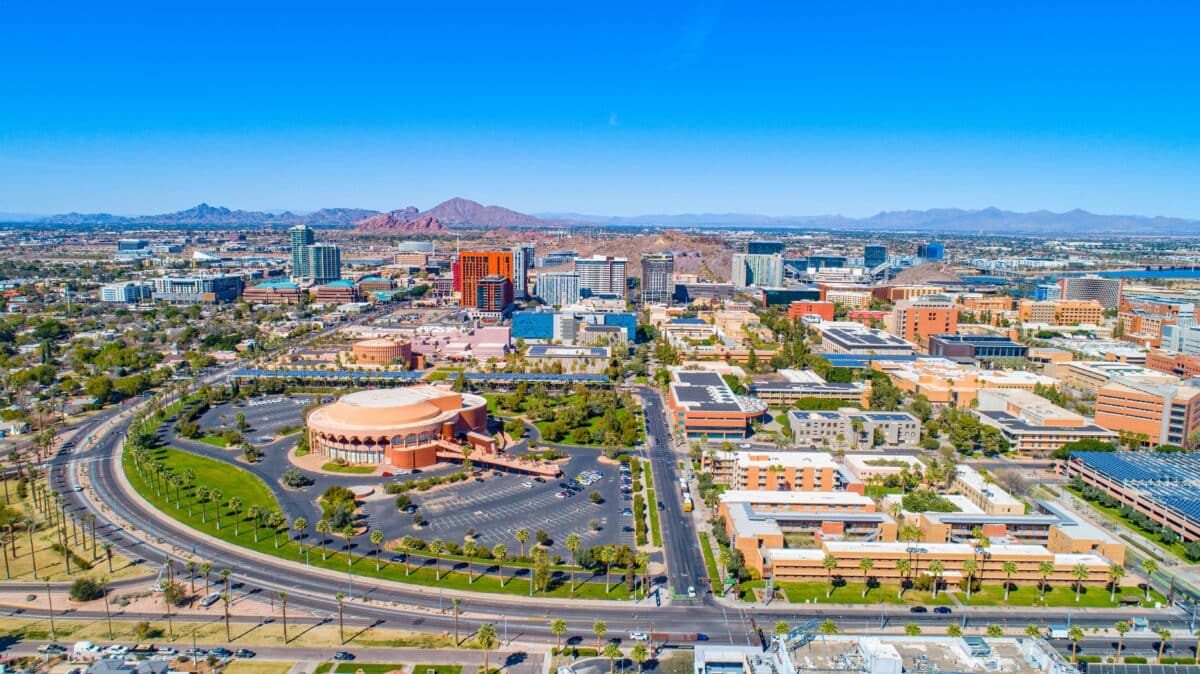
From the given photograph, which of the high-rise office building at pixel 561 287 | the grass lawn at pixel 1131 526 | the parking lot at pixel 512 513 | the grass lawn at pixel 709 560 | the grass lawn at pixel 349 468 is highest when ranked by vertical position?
the high-rise office building at pixel 561 287

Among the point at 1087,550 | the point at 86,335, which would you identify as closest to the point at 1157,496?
the point at 1087,550

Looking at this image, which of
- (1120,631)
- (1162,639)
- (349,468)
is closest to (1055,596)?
(1120,631)

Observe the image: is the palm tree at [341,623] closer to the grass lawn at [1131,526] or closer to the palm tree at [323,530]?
the palm tree at [323,530]

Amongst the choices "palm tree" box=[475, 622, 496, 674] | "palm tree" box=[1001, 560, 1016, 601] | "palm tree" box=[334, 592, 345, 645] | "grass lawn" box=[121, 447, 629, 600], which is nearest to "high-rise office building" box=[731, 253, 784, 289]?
"grass lawn" box=[121, 447, 629, 600]

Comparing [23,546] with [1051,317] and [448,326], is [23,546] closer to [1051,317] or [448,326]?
[448,326]

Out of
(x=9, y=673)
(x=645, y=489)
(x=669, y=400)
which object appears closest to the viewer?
(x=9, y=673)

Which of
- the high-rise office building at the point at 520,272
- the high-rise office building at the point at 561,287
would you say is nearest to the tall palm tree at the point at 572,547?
the high-rise office building at the point at 561,287

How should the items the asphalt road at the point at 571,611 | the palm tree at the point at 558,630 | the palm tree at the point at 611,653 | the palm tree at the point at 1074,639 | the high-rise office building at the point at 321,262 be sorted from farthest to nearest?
the high-rise office building at the point at 321,262 < the asphalt road at the point at 571,611 < the palm tree at the point at 558,630 < the palm tree at the point at 1074,639 < the palm tree at the point at 611,653
